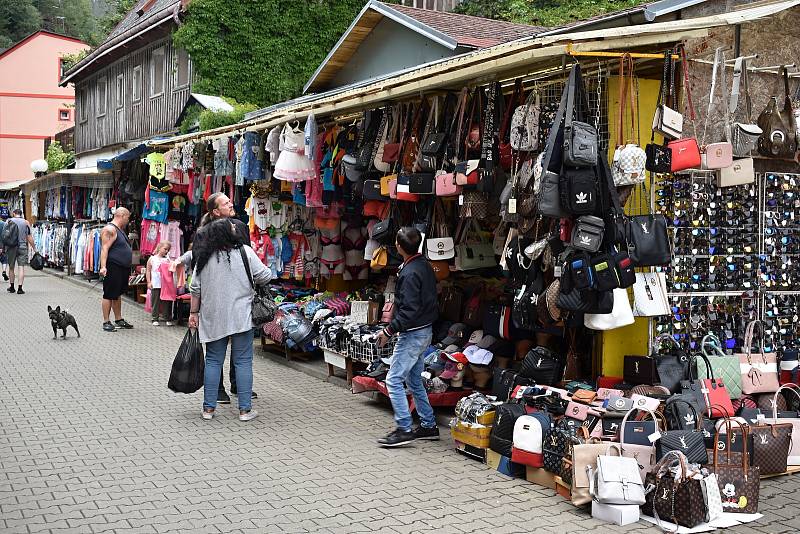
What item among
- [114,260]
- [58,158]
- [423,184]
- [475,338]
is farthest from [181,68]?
[475,338]

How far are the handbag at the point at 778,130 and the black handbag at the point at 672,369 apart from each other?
81.7 inches

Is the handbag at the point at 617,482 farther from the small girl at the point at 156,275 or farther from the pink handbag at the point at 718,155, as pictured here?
the small girl at the point at 156,275

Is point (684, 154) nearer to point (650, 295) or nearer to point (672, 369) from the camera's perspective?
point (650, 295)

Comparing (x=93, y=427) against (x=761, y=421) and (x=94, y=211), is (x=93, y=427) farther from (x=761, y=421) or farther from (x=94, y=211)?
(x=94, y=211)

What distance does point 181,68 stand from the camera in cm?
2397

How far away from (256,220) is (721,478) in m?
7.46

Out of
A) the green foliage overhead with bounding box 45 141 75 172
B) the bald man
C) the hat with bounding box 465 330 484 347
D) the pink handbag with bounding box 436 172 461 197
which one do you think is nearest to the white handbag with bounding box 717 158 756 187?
the pink handbag with bounding box 436 172 461 197

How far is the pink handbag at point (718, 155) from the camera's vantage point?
665 cm

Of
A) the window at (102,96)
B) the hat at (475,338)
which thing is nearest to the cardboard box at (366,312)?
the hat at (475,338)

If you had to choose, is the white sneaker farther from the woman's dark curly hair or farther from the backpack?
the backpack

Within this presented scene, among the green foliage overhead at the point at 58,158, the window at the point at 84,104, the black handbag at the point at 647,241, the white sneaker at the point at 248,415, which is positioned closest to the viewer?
the black handbag at the point at 647,241

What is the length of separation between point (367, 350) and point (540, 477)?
324 cm

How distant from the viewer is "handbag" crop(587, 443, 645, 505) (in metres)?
5.36

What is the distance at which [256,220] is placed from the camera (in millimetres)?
11539
